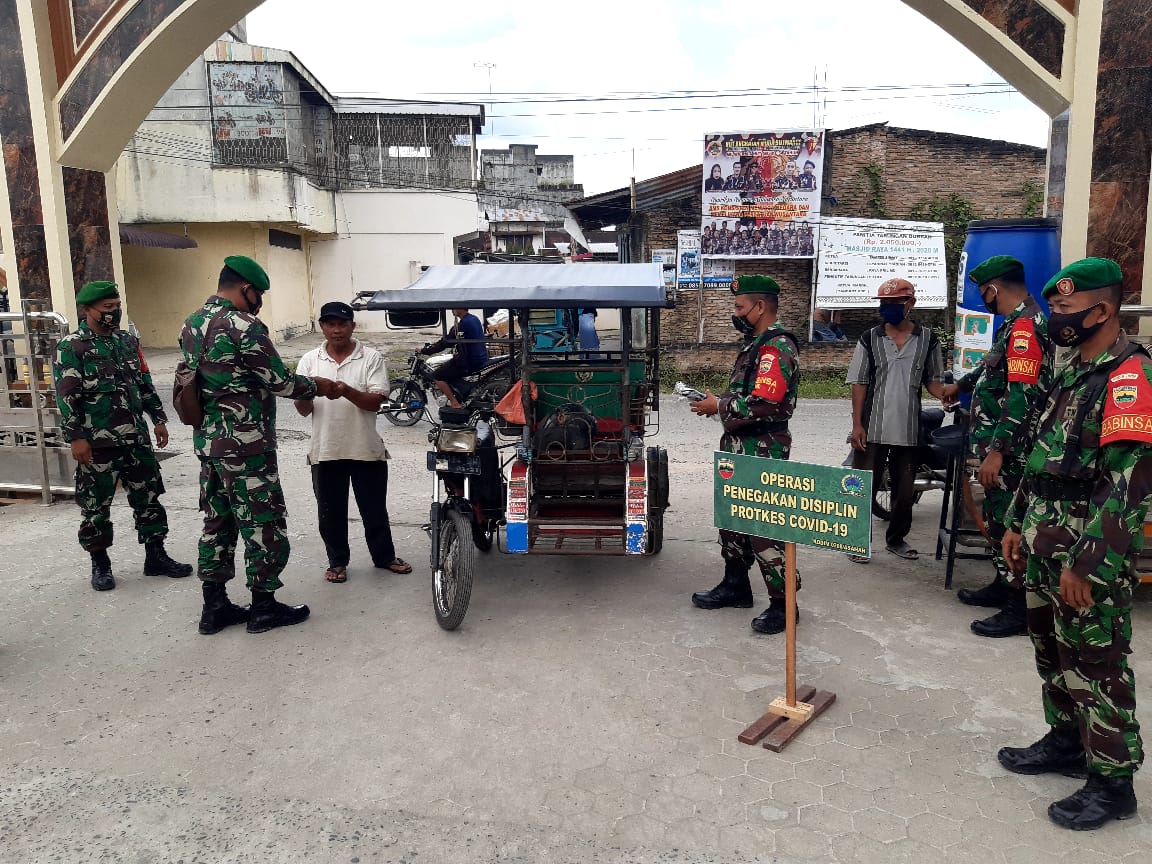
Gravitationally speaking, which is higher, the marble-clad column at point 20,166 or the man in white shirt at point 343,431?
Result: the marble-clad column at point 20,166

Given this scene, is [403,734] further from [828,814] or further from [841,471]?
[841,471]

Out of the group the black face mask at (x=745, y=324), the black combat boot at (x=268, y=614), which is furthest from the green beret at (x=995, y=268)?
the black combat boot at (x=268, y=614)

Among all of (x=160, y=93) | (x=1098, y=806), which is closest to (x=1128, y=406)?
(x=1098, y=806)

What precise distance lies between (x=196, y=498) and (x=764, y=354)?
5.27 metres

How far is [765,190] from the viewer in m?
14.2

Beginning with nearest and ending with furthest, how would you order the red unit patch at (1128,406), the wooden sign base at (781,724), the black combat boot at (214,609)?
the red unit patch at (1128,406) < the wooden sign base at (781,724) < the black combat boot at (214,609)

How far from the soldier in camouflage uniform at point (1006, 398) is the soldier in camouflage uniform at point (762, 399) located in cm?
98

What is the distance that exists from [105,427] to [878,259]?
12.4 meters

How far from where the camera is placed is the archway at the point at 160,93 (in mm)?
5379

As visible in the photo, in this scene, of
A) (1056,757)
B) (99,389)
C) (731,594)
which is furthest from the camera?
(99,389)

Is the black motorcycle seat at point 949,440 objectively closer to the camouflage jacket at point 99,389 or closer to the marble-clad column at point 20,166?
the camouflage jacket at point 99,389

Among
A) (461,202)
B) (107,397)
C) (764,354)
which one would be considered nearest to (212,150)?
(461,202)

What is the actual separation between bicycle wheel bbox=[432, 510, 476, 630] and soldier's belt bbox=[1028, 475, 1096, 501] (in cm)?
263

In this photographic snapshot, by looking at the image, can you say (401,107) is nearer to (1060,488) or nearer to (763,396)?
(763,396)
